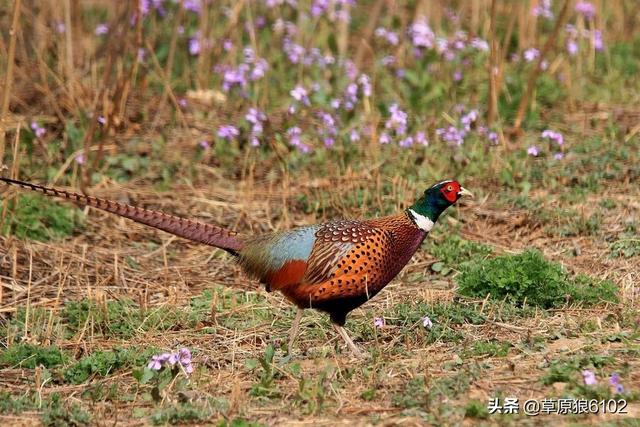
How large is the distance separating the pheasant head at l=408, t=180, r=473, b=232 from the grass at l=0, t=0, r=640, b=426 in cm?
44

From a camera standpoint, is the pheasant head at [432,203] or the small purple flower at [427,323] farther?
the pheasant head at [432,203]

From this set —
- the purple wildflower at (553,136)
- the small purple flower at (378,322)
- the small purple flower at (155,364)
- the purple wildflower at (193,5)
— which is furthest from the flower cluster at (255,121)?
the small purple flower at (155,364)

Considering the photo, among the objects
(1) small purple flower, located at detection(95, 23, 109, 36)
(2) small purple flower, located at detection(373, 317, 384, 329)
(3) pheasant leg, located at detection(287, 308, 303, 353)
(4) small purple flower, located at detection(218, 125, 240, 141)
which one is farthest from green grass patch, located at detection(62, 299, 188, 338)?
(1) small purple flower, located at detection(95, 23, 109, 36)

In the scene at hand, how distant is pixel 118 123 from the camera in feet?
26.3

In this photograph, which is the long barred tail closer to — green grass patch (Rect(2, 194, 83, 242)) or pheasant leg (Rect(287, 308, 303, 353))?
pheasant leg (Rect(287, 308, 303, 353))

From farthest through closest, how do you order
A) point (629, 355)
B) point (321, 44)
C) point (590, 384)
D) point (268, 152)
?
point (321, 44), point (268, 152), point (629, 355), point (590, 384)

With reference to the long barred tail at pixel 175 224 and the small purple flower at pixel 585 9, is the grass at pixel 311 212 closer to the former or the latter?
the small purple flower at pixel 585 9

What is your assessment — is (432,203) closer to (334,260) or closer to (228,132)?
(334,260)

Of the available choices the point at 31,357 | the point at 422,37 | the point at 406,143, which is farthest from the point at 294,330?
the point at 422,37

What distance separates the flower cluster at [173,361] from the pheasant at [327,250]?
0.56m

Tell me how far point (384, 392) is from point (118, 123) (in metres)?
4.20

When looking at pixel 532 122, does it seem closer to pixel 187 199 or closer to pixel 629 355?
pixel 187 199

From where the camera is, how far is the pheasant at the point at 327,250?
493cm

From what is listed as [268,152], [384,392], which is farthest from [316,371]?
[268,152]
